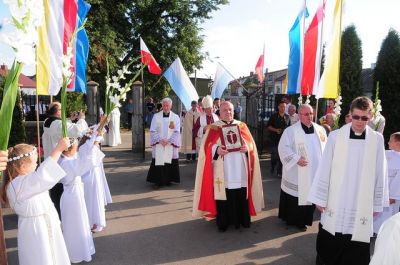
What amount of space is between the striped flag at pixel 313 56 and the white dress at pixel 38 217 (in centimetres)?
552

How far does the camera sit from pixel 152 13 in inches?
989

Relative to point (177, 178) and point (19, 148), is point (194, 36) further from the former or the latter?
point (19, 148)

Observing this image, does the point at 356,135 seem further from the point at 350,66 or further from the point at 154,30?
the point at 154,30

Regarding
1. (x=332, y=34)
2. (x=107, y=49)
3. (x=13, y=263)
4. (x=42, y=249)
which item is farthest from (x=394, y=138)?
(x=107, y=49)

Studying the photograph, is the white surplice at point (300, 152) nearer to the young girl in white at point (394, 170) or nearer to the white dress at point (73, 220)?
the young girl in white at point (394, 170)

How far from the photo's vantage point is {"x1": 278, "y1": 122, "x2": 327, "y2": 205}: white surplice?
5.75 m

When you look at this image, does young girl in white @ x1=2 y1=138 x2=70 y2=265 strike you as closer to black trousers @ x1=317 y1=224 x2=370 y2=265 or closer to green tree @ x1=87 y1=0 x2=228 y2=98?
black trousers @ x1=317 y1=224 x2=370 y2=265

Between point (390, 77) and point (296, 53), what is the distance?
7.06 meters

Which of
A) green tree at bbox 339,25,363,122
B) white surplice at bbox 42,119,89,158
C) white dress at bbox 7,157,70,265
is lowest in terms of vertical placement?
white dress at bbox 7,157,70,265

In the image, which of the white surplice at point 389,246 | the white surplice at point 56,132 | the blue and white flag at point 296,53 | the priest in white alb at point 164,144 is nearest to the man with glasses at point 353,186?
the white surplice at point 389,246

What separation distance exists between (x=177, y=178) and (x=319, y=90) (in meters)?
3.91

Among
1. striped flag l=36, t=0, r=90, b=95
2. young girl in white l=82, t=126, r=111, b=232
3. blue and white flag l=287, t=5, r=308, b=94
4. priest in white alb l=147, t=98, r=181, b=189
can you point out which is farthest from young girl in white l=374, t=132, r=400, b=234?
striped flag l=36, t=0, r=90, b=95

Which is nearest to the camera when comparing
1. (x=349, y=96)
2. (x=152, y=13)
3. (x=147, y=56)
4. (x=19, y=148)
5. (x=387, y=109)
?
(x=19, y=148)

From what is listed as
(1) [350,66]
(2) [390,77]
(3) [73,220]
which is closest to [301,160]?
(3) [73,220]
